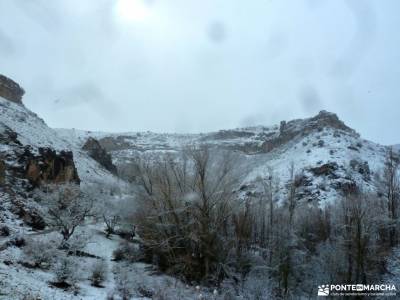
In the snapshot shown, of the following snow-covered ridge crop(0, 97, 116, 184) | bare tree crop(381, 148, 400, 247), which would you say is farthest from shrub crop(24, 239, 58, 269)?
snow-covered ridge crop(0, 97, 116, 184)

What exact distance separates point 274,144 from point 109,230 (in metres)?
68.6

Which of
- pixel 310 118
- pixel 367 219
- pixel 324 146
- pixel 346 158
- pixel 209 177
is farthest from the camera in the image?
pixel 310 118

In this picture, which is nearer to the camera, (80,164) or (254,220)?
(254,220)

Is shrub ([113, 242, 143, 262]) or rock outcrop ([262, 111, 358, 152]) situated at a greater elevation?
rock outcrop ([262, 111, 358, 152])

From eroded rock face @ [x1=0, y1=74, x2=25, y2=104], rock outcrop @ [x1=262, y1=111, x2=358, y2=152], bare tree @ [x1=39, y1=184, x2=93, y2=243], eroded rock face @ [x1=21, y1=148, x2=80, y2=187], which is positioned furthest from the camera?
rock outcrop @ [x1=262, y1=111, x2=358, y2=152]

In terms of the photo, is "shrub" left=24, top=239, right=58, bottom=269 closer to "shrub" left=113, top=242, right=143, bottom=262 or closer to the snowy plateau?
the snowy plateau

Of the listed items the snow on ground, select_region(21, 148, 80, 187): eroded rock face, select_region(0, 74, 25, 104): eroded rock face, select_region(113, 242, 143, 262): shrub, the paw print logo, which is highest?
select_region(0, 74, 25, 104): eroded rock face

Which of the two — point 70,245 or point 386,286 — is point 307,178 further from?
point 70,245

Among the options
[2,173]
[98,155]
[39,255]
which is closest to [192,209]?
[39,255]

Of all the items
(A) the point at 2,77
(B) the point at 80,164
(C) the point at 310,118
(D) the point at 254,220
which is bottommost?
(D) the point at 254,220

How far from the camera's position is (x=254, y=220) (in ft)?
121

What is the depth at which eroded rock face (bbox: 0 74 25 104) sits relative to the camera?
73.9 meters

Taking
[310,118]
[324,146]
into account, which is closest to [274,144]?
[310,118]

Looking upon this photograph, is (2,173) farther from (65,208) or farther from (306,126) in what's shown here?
(306,126)
